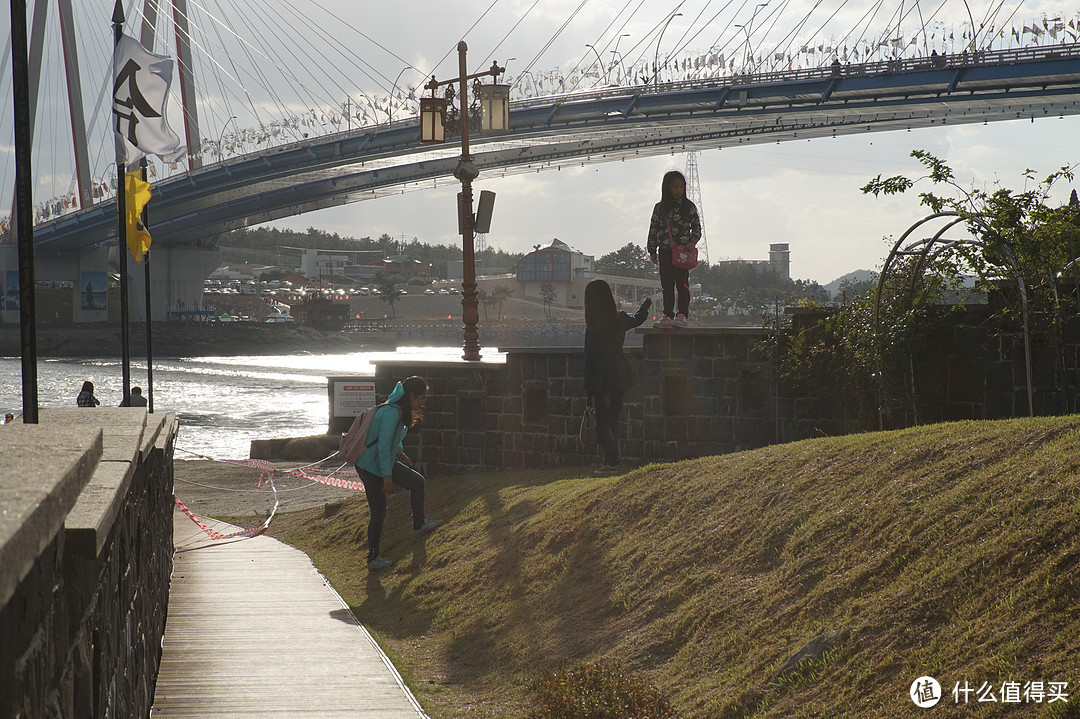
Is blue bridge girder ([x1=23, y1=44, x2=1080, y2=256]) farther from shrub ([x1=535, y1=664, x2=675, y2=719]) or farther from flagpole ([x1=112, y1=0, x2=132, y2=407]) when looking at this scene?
shrub ([x1=535, y1=664, x2=675, y2=719])

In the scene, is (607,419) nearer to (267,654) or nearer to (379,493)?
(379,493)

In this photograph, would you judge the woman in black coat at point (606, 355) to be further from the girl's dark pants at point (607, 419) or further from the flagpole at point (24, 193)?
the flagpole at point (24, 193)

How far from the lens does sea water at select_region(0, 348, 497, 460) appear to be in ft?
120

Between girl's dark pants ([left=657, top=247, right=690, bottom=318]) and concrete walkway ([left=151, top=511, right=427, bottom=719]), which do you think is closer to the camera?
concrete walkway ([left=151, top=511, right=427, bottom=719])

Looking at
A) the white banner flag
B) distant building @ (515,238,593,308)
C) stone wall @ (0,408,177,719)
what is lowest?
stone wall @ (0,408,177,719)

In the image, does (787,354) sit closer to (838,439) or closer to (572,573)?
(838,439)

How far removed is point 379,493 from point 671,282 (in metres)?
3.74

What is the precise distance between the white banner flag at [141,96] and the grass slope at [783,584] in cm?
486

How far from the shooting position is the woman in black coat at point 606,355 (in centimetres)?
993

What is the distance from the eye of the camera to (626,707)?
4.62 metres

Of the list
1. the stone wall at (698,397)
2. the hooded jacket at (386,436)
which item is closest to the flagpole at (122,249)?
the hooded jacket at (386,436)

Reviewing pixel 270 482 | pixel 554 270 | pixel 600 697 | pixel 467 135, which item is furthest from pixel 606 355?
pixel 554 270

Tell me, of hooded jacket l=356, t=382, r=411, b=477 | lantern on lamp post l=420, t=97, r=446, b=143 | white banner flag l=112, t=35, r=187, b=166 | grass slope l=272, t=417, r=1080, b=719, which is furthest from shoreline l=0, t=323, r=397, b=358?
grass slope l=272, t=417, r=1080, b=719

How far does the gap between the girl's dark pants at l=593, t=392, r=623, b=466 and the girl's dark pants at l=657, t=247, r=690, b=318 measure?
127 centimetres
